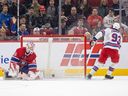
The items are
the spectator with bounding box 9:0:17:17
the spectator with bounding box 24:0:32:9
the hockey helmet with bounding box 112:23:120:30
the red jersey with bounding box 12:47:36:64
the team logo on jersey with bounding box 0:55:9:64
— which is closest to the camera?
the red jersey with bounding box 12:47:36:64

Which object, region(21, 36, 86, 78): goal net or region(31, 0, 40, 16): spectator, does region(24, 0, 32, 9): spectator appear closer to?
region(31, 0, 40, 16): spectator

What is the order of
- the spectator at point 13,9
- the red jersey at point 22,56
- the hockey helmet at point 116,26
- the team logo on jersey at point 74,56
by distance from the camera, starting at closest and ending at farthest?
the red jersey at point 22,56, the hockey helmet at point 116,26, the team logo on jersey at point 74,56, the spectator at point 13,9

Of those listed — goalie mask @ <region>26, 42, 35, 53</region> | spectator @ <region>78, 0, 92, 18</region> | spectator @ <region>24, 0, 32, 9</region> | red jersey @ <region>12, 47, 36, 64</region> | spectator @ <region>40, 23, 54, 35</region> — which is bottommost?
red jersey @ <region>12, 47, 36, 64</region>

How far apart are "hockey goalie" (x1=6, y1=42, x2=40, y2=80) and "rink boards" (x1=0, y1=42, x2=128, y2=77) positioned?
1050 mm

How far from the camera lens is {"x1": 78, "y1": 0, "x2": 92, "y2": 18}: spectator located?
15.0 meters

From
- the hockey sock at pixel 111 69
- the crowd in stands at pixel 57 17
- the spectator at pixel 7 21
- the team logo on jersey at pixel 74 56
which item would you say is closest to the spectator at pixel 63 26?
the crowd in stands at pixel 57 17

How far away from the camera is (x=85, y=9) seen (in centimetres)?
1506

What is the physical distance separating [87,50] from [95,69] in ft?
4.44

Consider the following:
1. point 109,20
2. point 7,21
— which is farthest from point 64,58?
point 7,21

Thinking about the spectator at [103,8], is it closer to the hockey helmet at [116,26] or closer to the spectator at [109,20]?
the spectator at [109,20]

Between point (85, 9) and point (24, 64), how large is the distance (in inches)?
107

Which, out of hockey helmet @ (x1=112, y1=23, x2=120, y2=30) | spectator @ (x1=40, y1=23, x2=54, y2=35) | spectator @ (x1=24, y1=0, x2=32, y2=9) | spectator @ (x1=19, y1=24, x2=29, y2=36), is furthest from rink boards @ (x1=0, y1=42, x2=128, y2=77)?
hockey helmet @ (x1=112, y1=23, x2=120, y2=30)

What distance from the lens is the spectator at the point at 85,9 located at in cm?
1502
